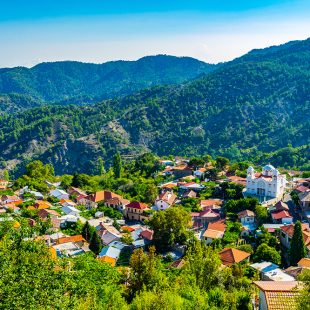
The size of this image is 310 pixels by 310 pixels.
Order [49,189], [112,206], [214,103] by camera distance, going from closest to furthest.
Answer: [112,206] < [49,189] < [214,103]

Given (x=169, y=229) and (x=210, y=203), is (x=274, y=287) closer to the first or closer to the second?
(x=169, y=229)

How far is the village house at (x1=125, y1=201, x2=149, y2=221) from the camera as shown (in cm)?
4975

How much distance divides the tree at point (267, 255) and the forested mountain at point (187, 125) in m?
93.8

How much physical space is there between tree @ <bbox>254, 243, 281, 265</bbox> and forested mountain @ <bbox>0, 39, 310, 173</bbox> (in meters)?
93.8

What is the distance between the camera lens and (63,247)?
3609cm

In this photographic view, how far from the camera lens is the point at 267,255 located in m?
34.1

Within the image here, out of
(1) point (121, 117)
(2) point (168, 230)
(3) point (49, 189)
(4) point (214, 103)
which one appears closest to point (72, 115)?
(1) point (121, 117)

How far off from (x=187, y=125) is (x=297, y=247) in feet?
455

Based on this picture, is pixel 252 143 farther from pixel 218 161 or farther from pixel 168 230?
pixel 168 230

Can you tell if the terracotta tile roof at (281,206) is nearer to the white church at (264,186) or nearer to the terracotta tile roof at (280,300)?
the white church at (264,186)

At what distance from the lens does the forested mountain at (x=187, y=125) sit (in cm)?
14950

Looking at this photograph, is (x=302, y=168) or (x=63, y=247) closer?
(x=63, y=247)

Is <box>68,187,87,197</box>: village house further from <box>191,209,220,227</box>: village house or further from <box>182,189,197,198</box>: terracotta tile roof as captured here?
<box>191,209,220,227</box>: village house

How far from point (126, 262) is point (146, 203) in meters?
19.0
